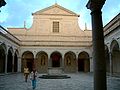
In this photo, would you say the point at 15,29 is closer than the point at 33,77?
No

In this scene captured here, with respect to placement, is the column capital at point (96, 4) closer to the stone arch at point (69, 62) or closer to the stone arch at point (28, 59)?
the stone arch at point (69, 62)

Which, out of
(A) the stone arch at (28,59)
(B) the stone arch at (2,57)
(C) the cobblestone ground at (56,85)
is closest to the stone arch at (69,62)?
(A) the stone arch at (28,59)

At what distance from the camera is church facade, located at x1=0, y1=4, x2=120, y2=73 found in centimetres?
3650

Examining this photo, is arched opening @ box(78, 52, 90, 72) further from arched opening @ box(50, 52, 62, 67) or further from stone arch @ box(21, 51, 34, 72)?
stone arch @ box(21, 51, 34, 72)

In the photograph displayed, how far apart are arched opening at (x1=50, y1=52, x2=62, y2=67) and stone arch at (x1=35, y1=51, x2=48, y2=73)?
1.23 metres

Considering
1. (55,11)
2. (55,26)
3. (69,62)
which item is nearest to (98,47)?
(69,62)

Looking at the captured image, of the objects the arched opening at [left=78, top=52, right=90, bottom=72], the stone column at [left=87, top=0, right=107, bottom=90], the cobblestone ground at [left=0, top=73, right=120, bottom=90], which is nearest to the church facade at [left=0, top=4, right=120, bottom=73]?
the arched opening at [left=78, top=52, right=90, bottom=72]

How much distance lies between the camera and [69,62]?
39062 millimetres

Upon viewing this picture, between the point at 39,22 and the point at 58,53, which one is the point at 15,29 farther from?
the point at 58,53

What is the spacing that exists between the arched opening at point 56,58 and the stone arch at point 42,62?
1233 millimetres

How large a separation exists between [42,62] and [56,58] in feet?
8.35

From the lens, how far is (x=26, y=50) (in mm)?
36500

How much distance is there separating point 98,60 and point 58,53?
32.9 m

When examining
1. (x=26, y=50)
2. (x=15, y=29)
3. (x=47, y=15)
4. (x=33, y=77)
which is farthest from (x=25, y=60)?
(x=33, y=77)
